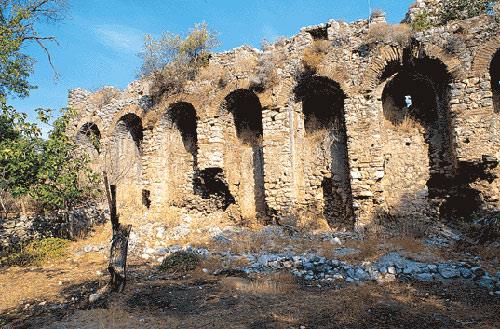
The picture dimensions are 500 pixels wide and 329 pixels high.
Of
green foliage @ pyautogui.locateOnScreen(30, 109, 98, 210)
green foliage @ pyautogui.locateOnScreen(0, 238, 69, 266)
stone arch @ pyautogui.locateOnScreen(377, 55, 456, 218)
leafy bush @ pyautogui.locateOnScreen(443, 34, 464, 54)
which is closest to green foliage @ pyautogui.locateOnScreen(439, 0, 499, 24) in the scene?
leafy bush @ pyautogui.locateOnScreen(443, 34, 464, 54)

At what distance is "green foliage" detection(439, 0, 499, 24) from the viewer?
11.1 meters

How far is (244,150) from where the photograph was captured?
570 inches

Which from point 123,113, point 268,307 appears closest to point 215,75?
point 123,113

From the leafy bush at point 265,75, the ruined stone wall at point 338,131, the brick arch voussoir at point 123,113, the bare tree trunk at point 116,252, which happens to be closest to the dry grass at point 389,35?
the ruined stone wall at point 338,131

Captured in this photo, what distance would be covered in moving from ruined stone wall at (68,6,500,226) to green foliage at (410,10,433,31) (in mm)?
720

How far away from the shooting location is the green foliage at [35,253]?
10.7 m

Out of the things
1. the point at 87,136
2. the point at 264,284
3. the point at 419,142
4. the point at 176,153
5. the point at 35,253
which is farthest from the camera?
the point at 87,136

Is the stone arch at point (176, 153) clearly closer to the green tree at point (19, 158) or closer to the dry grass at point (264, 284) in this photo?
the green tree at point (19, 158)

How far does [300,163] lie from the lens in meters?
13.1

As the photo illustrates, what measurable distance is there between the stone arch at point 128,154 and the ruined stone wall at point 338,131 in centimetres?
32

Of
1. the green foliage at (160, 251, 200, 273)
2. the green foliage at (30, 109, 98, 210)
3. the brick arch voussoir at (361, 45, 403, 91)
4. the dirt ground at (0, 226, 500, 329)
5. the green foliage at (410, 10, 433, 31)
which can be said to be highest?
the green foliage at (410, 10, 433, 31)

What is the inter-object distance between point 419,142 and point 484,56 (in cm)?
316

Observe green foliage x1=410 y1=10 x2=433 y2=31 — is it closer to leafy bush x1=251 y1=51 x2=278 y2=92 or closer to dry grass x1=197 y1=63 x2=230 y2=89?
leafy bush x1=251 y1=51 x2=278 y2=92

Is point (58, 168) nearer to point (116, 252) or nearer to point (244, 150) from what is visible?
point (116, 252)
